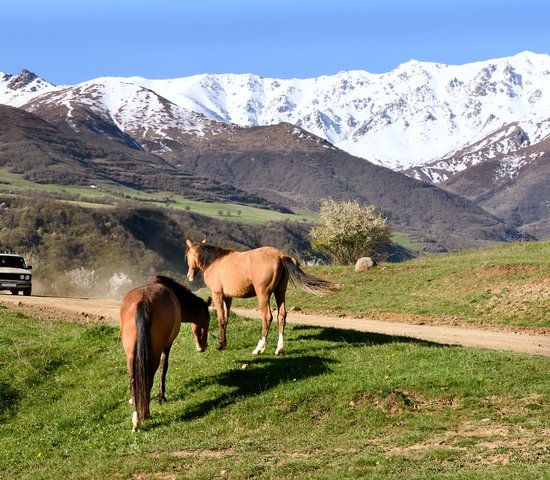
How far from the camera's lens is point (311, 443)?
1393cm

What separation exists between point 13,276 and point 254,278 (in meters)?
25.2

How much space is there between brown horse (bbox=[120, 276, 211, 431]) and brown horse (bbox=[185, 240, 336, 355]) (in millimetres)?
3204

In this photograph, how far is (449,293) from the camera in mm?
38000

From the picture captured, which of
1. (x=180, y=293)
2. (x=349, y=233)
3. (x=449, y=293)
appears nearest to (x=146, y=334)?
(x=180, y=293)

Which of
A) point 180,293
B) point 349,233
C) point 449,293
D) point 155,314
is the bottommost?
point 449,293

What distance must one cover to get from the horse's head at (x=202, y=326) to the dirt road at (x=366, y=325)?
778 cm

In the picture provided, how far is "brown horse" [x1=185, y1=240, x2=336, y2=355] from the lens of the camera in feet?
66.2

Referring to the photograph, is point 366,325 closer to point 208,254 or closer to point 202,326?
point 208,254

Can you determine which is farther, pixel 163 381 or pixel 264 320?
pixel 264 320

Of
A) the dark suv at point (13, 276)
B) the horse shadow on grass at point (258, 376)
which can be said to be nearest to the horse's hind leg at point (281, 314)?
the horse shadow on grass at point (258, 376)

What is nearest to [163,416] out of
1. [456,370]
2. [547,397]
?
[456,370]

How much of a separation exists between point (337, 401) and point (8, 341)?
1194cm

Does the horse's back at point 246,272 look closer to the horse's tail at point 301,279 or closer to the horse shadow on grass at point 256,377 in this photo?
the horse's tail at point 301,279

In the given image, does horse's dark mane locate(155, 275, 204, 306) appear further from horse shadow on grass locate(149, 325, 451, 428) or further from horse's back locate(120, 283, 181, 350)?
horse shadow on grass locate(149, 325, 451, 428)
